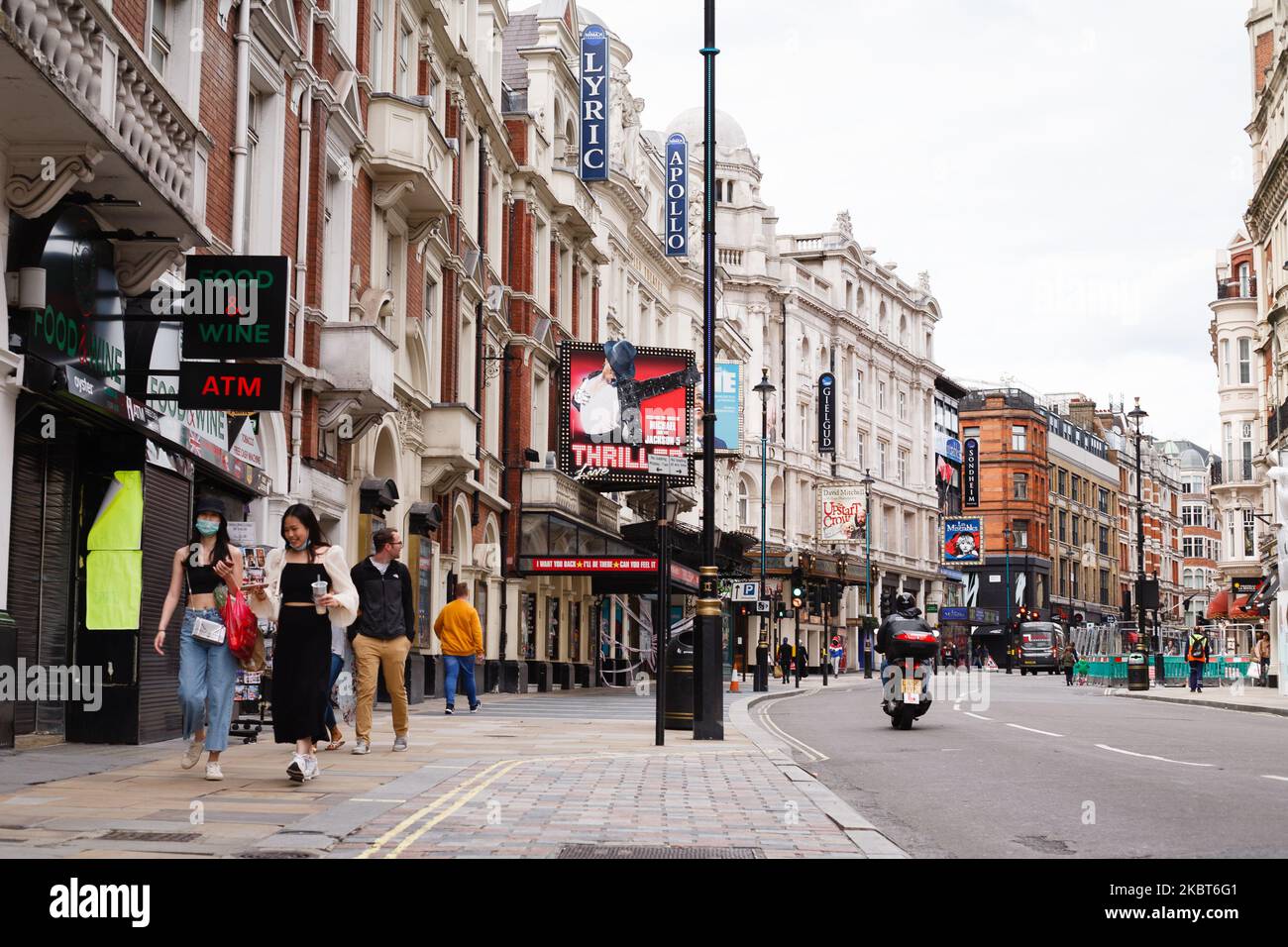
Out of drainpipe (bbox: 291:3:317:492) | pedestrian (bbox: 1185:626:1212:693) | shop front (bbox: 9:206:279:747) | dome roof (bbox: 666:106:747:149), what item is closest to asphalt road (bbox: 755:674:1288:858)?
shop front (bbox: 9:206:279:747)

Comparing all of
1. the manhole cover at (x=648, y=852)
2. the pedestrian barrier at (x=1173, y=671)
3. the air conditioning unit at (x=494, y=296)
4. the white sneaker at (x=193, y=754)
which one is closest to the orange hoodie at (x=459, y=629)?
the white sneaker at (x=193, y=754)

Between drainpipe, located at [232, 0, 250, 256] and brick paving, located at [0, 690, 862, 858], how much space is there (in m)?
6.40

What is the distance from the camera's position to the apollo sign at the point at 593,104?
4022 centimetres

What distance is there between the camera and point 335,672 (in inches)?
617

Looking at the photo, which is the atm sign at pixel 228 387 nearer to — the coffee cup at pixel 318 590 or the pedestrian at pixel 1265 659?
the coffee cup at pixel 318 590

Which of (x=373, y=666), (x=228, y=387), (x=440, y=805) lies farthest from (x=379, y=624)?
(x=440, y=805)

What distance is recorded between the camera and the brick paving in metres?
7.75

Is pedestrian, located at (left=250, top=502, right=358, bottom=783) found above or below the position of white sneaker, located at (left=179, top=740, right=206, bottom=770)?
above

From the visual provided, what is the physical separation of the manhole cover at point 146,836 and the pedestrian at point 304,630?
2539mm

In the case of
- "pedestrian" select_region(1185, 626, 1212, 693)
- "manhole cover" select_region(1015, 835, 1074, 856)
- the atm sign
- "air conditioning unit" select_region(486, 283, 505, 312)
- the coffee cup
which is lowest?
"pedestrian" select_region(1185, 626, 1212, 693)

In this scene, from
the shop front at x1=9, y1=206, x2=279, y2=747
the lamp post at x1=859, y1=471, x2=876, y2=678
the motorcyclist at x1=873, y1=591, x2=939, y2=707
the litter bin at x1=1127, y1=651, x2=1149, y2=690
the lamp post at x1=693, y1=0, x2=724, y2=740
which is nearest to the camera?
the shop front at x1=9, y1=206, x2=279, y2=747

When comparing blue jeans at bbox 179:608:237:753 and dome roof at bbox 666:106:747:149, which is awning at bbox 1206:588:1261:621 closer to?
dome roof at bbox 666:106:747:149
